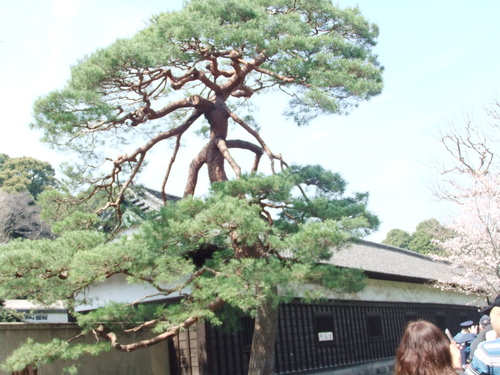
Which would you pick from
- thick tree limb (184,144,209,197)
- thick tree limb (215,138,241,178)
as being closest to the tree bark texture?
thick tree limb (215,138,241,178)

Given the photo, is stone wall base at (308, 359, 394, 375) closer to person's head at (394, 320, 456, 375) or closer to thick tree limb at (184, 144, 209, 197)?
thick tree limb at (184, 144, 209, 197)

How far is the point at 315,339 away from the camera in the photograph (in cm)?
1123

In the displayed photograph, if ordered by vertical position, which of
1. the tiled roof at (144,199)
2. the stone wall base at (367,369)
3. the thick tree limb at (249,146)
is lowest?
the stone wall base at (367,369)

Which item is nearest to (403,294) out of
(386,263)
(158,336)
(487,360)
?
(386,263)

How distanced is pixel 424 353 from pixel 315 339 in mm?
9011

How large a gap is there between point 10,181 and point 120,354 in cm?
2245

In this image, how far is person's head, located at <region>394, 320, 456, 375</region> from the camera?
100 inches

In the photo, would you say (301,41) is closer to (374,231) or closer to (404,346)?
(374,231)

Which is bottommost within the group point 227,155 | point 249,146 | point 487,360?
point 487,360

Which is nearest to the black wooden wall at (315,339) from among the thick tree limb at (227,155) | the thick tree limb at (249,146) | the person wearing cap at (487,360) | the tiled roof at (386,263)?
the tiled roof at (386,263)

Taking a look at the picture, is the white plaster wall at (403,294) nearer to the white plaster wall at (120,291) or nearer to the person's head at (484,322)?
the white plaster wall at (120,291)

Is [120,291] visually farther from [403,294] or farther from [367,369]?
[403,294]

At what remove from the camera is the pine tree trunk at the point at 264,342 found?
763cm

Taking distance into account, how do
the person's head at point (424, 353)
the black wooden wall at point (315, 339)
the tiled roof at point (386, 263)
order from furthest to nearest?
the tiled roof at point (386, 263) → the black wooden wall at point (315, 339) → the person's head at point (424, 353)
